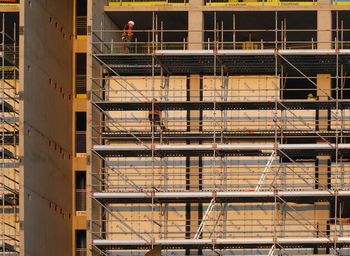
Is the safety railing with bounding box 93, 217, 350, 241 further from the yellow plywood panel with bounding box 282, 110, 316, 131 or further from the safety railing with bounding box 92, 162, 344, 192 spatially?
the yellow plywood panel with bounding box 282, 110, 316, 131

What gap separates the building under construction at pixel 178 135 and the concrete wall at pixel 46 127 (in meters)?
0.10

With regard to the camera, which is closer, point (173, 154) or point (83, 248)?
point (173, 154)

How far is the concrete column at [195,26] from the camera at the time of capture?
52.5 metres

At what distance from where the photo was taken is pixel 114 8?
53.5 m

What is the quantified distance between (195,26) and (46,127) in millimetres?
8551

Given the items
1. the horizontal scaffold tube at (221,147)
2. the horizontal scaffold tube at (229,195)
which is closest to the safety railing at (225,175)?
the horizontal scaffold tube at (229,195)

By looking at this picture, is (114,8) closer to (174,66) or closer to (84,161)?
(174,66)

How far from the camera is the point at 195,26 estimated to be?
5259 cm

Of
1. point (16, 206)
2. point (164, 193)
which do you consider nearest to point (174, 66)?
point (164, 193)

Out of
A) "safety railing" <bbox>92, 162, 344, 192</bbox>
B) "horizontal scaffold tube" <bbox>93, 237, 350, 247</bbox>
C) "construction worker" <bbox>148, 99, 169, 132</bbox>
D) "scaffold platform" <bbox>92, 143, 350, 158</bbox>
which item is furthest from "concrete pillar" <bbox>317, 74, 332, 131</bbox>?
"construction worker" <bbox>148, 99, 169, 132</bbox>

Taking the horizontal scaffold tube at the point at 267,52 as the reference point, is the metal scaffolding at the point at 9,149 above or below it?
below

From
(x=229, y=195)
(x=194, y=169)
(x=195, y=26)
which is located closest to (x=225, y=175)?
(x=194, y=169)

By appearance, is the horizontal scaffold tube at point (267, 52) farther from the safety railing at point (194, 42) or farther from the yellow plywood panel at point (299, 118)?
the yellow plywood panel at point (299, 118)

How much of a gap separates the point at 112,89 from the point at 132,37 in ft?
12.1
